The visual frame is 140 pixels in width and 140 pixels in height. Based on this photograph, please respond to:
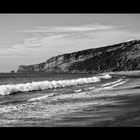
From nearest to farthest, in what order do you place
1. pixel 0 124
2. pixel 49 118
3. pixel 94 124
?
1. pixel 94 124
2. pixel 0 124
3. pixel 49 118

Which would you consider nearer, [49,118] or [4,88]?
[49,118]
